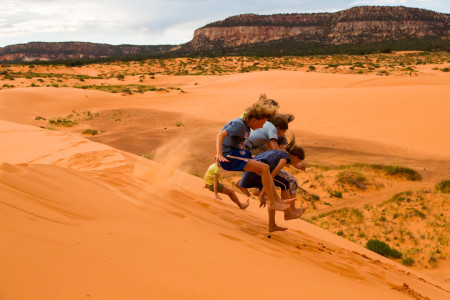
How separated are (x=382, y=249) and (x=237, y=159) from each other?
12.8 feet

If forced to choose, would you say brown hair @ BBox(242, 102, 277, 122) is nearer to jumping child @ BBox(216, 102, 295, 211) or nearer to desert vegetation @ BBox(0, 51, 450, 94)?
jumping child @ BBox(216, 102, 295, 211)

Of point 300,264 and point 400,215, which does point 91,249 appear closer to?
point 300,264

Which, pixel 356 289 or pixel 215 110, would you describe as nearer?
pixel 356 289

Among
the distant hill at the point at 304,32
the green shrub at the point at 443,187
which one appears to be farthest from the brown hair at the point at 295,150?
the distant hill at the point at 304,32

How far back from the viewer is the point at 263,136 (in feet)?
16.5

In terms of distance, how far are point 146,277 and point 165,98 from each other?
2468 cm

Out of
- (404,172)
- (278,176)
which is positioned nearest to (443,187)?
(404,172)

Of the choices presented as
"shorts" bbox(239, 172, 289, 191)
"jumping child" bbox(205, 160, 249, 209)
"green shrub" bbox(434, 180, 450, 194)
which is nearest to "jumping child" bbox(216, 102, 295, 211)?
"shorts" bbox(239, 172, 289, 191)

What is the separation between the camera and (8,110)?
59.4 feet

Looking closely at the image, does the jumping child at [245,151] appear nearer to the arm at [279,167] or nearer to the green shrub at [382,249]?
the arm at [279,167]

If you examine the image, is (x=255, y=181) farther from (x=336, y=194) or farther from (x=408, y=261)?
(x=336, y=194)

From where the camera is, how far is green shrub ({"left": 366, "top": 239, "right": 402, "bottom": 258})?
6605 mm

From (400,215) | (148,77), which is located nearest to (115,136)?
(400,215)

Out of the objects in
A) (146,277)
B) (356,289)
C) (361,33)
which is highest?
(361,33)
